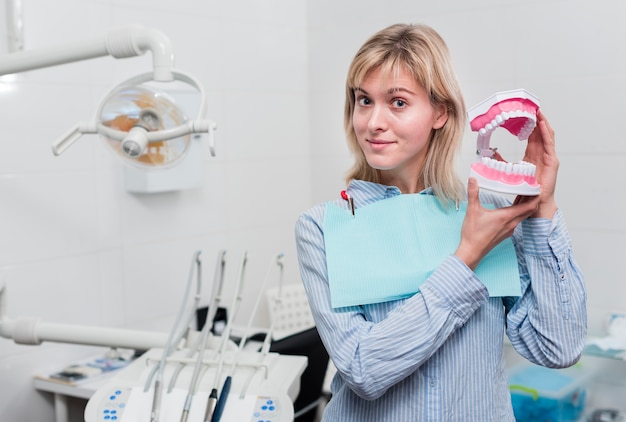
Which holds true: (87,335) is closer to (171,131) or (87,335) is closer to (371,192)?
(171,131)

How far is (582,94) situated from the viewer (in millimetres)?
2477

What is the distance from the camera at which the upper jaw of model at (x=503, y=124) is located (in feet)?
3.63

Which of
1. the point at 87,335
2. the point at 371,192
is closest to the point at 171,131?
the point at 371,192

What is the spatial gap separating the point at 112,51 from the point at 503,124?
27.1 inches

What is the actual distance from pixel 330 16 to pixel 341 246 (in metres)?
2.02

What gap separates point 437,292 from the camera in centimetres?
111

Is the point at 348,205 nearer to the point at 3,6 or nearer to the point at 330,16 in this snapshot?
the point at 3,6

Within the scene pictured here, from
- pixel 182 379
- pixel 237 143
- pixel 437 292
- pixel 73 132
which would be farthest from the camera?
pixel 237 143

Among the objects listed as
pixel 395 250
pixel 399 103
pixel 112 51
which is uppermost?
pixel 112 51

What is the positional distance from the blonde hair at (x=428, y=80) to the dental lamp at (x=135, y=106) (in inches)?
10.7

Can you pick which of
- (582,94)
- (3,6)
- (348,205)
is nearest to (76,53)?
(348,205)

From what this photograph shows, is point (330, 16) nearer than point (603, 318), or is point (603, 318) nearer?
point (603, 318)

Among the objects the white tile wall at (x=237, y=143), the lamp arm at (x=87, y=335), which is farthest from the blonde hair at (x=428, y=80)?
the white tile wall at (x=237, y=143)

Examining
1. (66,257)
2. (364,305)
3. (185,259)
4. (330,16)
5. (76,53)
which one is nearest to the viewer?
(364,305)
